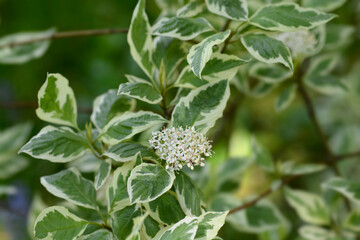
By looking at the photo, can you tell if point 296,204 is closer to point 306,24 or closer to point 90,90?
point 306,24

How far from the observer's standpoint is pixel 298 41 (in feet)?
2.07

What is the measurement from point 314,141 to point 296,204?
54cm

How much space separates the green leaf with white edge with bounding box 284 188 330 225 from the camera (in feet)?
2.35

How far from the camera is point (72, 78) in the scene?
4.41 ft

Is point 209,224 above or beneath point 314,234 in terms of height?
above

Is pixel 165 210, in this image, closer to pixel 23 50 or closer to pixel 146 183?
pixel 146 183

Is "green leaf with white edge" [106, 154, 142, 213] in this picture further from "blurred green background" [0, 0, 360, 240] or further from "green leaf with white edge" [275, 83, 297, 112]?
"blurred green background" [0, 0, 360, 240]

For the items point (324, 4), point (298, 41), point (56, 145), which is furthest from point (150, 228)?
point (324, 4)

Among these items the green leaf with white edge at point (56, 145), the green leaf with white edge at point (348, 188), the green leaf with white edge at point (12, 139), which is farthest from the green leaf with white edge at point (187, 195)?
the green leaf with white edge at point (12, 139)

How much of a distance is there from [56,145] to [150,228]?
133 millimetres

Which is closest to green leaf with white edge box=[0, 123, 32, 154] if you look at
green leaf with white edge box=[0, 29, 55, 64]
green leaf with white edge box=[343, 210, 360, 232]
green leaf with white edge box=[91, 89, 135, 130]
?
green leaf with white edge box=[0, 29, 55, 64]

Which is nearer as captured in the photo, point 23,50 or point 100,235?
point 100,235

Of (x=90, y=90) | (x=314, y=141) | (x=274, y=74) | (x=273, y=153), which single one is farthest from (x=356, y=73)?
(x=90, y=90)

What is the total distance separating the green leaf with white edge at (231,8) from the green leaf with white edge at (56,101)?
18 centimetres
